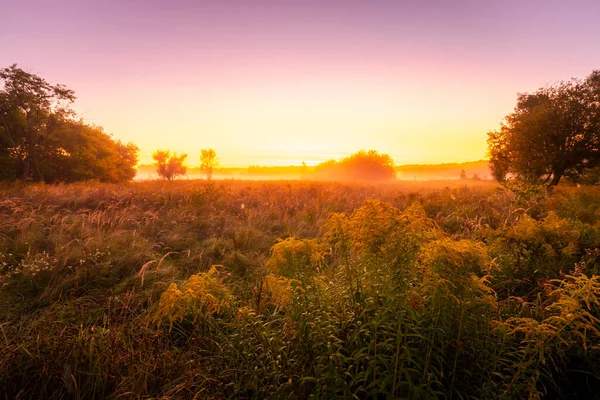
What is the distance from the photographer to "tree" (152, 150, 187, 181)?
65556 mm

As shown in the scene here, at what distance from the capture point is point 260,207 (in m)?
11.7

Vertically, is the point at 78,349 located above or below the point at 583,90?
below

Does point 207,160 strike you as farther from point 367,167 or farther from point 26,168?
point 26,168

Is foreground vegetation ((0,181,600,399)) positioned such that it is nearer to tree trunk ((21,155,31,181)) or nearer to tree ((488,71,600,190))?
tree ((488,71,600,190))

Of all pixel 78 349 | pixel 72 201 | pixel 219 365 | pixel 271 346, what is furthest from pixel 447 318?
pixel 72 201

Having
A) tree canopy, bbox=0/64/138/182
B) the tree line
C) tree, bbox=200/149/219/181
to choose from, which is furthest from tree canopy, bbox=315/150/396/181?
tree canopy, bbox=0/64/138/182

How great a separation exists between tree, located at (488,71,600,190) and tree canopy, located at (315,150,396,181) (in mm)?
62182

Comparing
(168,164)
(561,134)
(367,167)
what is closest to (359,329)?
(561,134)

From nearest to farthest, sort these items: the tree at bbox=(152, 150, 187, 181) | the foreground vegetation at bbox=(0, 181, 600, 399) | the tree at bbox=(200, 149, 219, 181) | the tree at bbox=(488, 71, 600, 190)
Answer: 1. the foreground vegetation at bbox=(0, 181, 600, 399)
2. the tree at bbox=(488, 71, 600, 190)
3. the tree at bbox=(152, 150, 187, 181)
4. the tree at bbox=(200, 149, 219, 181)

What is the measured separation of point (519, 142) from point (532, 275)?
19.6m

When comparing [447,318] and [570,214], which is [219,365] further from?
[570,214]

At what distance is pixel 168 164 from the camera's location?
218 feet

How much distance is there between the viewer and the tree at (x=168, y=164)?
2581 inches

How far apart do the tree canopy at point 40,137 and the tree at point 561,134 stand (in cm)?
3233
